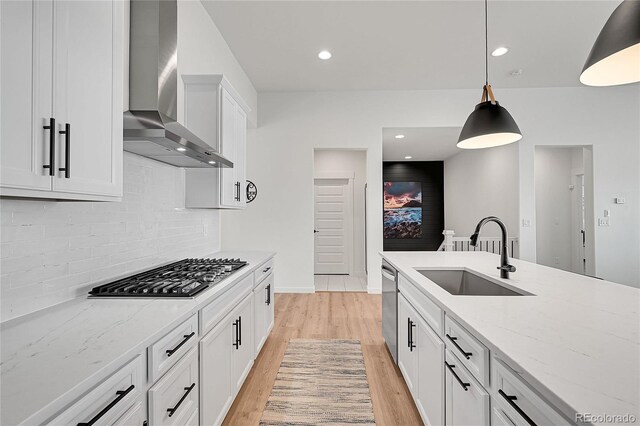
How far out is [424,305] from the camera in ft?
5.69

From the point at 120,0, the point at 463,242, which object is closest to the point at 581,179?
the point at 463,242

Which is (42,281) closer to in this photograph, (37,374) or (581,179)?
(37,374)

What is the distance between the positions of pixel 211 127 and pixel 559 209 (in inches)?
282

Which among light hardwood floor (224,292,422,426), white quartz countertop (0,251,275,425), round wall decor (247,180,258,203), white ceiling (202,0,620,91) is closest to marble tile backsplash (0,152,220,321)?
white quartz countertop (0,251,275,425)

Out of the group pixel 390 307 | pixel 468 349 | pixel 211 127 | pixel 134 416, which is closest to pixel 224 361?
pixel 134 416

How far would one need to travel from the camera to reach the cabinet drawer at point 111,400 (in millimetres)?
758

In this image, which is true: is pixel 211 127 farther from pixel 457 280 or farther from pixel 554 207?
pixel 554 207

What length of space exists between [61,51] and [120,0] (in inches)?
20.6

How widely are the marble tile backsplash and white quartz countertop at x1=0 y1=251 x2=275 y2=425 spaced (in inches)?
4.2

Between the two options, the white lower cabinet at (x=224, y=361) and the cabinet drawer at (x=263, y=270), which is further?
the cabinet drawer at (x=263, y=270)

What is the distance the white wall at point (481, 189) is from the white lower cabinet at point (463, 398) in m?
4.53

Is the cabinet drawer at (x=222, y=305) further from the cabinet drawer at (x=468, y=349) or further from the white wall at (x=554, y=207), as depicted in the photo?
the white wall at (x=554, y=207)

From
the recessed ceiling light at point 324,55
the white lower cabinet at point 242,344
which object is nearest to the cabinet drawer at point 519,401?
the white lower cabinet at point 242,344

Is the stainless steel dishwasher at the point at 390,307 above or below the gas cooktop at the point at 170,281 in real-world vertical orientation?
below
